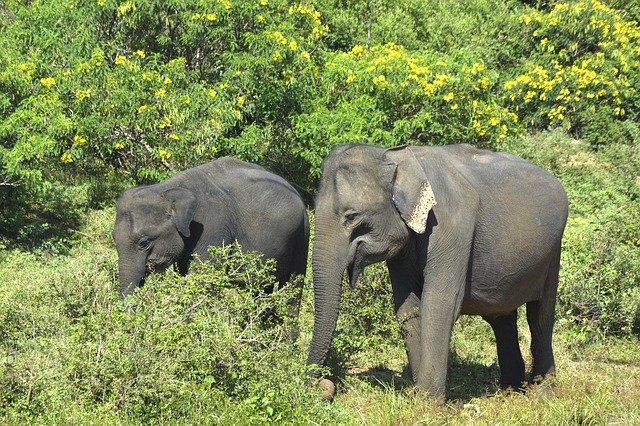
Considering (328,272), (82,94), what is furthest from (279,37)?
(328,272)

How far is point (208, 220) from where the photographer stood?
8.95 m

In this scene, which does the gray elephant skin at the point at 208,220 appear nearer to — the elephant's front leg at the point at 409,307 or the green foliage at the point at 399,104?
the elephant's front leg at the point at 409,307

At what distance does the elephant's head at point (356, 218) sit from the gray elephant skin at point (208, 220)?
1.95m

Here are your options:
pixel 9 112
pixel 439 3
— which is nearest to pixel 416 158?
pixel 9 112

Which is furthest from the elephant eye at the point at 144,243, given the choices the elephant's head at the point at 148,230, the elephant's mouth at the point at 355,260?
the elephant's mouth at the point at 355,260

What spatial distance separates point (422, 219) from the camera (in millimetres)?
6887

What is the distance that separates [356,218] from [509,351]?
2060 mm

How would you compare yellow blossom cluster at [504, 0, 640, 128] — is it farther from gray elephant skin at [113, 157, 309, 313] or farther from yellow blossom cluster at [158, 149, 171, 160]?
gray elephant skin at [113, 157, 309, 313]

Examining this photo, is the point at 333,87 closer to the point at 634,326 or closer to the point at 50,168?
the point at 50,168

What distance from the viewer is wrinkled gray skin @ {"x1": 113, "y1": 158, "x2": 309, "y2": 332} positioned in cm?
850

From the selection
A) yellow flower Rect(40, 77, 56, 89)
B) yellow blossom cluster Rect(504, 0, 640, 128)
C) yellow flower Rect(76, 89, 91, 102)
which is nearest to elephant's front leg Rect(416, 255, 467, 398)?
yellow flower Rect(76, 89, 91, 102)

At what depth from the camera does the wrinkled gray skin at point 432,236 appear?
22.6ft

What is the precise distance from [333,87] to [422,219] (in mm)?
7015

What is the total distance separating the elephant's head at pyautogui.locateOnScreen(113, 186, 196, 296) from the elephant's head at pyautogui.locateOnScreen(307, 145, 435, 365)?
1911mm
